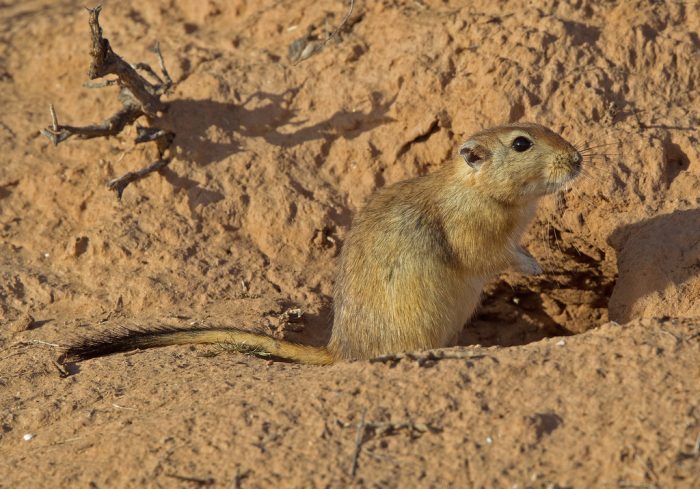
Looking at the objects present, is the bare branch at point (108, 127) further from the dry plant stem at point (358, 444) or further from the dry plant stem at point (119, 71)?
the dry plant stem at point (358, 444)

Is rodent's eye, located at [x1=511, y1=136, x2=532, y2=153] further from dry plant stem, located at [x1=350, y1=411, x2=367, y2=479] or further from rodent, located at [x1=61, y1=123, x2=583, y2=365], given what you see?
dry plant stem, located at [x1=350, y1=411, x2=367, y2=479]

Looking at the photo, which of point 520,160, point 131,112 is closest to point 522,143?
point 520,160

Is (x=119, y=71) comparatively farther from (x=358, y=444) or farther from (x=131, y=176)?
(x=358, y=444)

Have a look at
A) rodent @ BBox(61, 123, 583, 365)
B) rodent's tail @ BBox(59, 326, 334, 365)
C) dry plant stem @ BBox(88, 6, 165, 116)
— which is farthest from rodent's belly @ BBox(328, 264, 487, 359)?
dry plant stem @ BBox(88, 6, 165, 116)

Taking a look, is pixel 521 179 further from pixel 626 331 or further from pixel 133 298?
pixel 133 298

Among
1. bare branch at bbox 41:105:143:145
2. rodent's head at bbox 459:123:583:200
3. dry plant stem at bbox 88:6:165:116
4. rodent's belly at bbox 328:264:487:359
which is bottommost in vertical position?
rodent's belly at bbox 328:264:487:359

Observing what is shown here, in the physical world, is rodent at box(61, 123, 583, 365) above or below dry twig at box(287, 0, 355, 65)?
below
